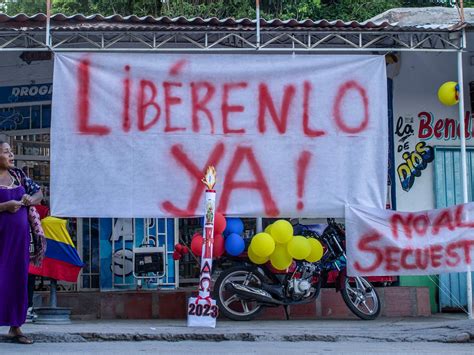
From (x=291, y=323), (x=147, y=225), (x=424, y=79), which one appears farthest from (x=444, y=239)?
(x=147, y=225)

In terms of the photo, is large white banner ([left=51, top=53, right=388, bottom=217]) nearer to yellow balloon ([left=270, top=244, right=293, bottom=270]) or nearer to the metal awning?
the metal awning

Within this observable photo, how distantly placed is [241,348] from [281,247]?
2.29m

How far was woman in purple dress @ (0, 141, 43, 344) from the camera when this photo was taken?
7.58m

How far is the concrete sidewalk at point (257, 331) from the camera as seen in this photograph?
877 cm

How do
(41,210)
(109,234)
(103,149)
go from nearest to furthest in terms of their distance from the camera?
(103,149) → (41,210) → (109,234)

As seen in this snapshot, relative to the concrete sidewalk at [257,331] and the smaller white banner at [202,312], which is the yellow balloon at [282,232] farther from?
the smaller white banner at [202,312]

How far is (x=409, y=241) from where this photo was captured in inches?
411

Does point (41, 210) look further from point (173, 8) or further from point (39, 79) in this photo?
point (173, 8)

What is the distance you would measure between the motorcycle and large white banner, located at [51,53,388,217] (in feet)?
2.85

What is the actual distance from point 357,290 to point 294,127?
7.51ft

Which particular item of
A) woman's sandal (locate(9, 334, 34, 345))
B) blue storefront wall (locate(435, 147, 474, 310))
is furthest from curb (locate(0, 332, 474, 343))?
blue storefront wall (locate(435, 147, 474, 310))

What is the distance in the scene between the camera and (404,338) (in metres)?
9.16

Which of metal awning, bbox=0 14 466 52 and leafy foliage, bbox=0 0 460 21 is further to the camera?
leafy foliage, bbox=0 0 460 21

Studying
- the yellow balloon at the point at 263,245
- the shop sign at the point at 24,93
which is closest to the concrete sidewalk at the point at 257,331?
the yellow balloon at the point at 263,245
